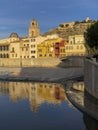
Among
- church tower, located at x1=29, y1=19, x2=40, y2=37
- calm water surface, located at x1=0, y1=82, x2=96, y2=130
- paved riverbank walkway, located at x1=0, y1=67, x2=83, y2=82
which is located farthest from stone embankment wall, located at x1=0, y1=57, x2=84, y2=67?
calm water surface, located at x1=0, y1=82, x2=96, y2=130

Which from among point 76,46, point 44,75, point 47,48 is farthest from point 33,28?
point 44,75

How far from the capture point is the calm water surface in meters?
26.0

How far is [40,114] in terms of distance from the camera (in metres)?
30.8

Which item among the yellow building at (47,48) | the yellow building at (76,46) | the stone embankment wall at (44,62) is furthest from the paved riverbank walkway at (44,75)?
the yellow building at (47,48)

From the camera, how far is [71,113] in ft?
100

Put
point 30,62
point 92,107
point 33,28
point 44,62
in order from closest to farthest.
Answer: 1. point 92,107
2. point 44,62
3. point 30,62
4. point 33,28

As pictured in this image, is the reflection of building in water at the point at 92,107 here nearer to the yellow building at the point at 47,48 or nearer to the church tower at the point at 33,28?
the yellow building at the point at 47,48

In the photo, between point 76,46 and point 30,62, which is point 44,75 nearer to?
point 30,62

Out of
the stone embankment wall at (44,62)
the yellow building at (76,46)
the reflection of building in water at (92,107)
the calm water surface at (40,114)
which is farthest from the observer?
the yellow building at (76,46)

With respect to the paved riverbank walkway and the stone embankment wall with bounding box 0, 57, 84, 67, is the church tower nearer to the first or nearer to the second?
the stone embankment wall with bounding box 0, 57, 84, 67

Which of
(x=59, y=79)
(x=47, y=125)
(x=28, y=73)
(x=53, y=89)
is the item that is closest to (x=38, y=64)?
(x=28, y=73)

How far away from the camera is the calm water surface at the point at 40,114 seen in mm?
25953

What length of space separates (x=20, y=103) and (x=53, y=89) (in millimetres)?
13779

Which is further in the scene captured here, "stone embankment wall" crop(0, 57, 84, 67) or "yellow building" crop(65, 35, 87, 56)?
"yellow building" crop(65, 35, 87, 56)
